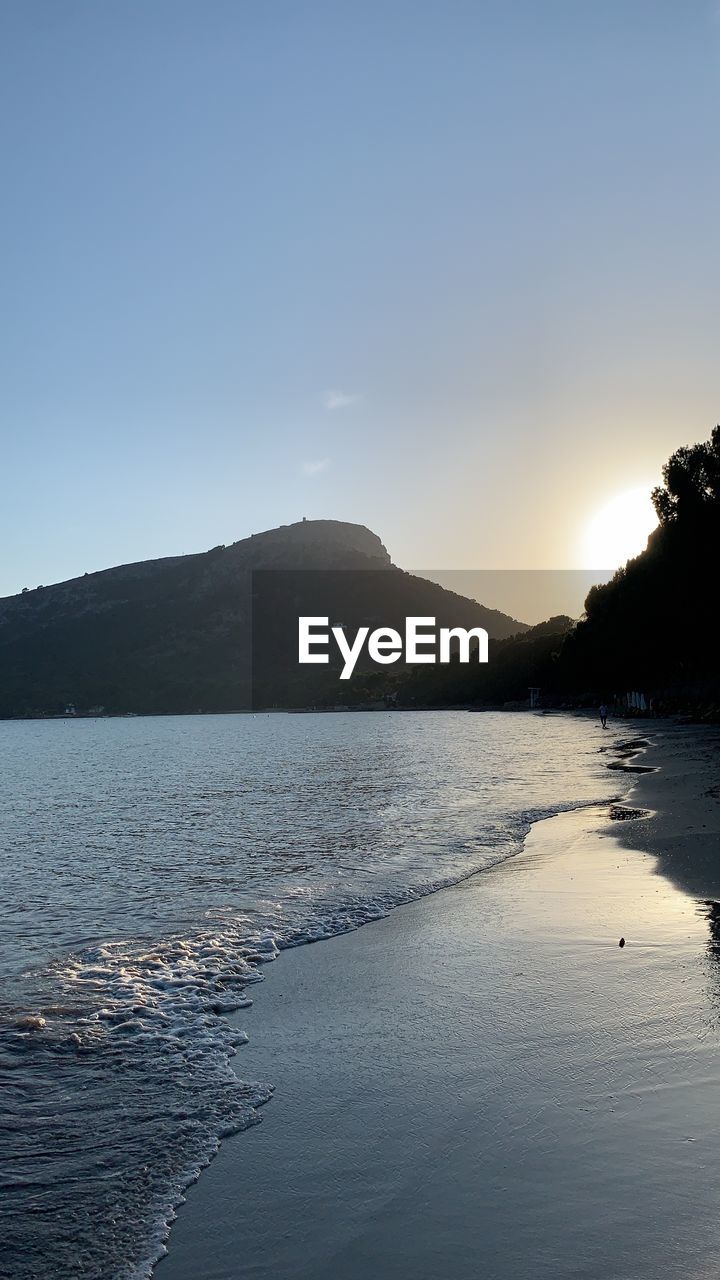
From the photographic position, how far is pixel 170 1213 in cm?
521

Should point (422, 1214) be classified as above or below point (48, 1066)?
above

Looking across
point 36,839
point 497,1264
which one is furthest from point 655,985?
point 36,839

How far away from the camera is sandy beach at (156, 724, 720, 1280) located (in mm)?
4504

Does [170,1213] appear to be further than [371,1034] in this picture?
No

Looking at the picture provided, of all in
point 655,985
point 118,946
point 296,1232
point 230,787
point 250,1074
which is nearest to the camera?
point 296,1232

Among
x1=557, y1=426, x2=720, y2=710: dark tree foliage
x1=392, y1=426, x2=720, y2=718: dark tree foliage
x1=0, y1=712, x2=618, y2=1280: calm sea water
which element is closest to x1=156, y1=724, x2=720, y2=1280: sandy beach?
x1=0, y1=712, x2=618, y2=1280: calm sea water

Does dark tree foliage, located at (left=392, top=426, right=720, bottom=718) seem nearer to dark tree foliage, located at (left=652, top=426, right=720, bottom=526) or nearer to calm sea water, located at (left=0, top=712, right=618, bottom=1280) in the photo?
dark tree foliage, located at (left=652, top=426, right=720, bottom=526)

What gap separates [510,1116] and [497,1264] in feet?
5.82

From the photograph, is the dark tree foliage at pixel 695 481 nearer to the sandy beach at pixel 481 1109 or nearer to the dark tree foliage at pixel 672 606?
the dark tree foliage at pixel 672 606

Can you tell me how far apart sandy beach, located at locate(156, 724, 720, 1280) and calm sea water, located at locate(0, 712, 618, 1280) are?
42 centimetres

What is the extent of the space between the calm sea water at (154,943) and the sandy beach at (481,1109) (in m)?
0.42

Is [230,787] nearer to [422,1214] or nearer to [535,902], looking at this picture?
[535,902]

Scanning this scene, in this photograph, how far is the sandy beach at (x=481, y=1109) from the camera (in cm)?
450

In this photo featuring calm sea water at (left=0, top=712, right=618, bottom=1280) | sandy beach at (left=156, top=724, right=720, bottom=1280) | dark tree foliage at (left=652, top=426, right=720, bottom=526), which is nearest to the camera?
sandy beach at (left=156, top=724, right=720, bottom=1280)
